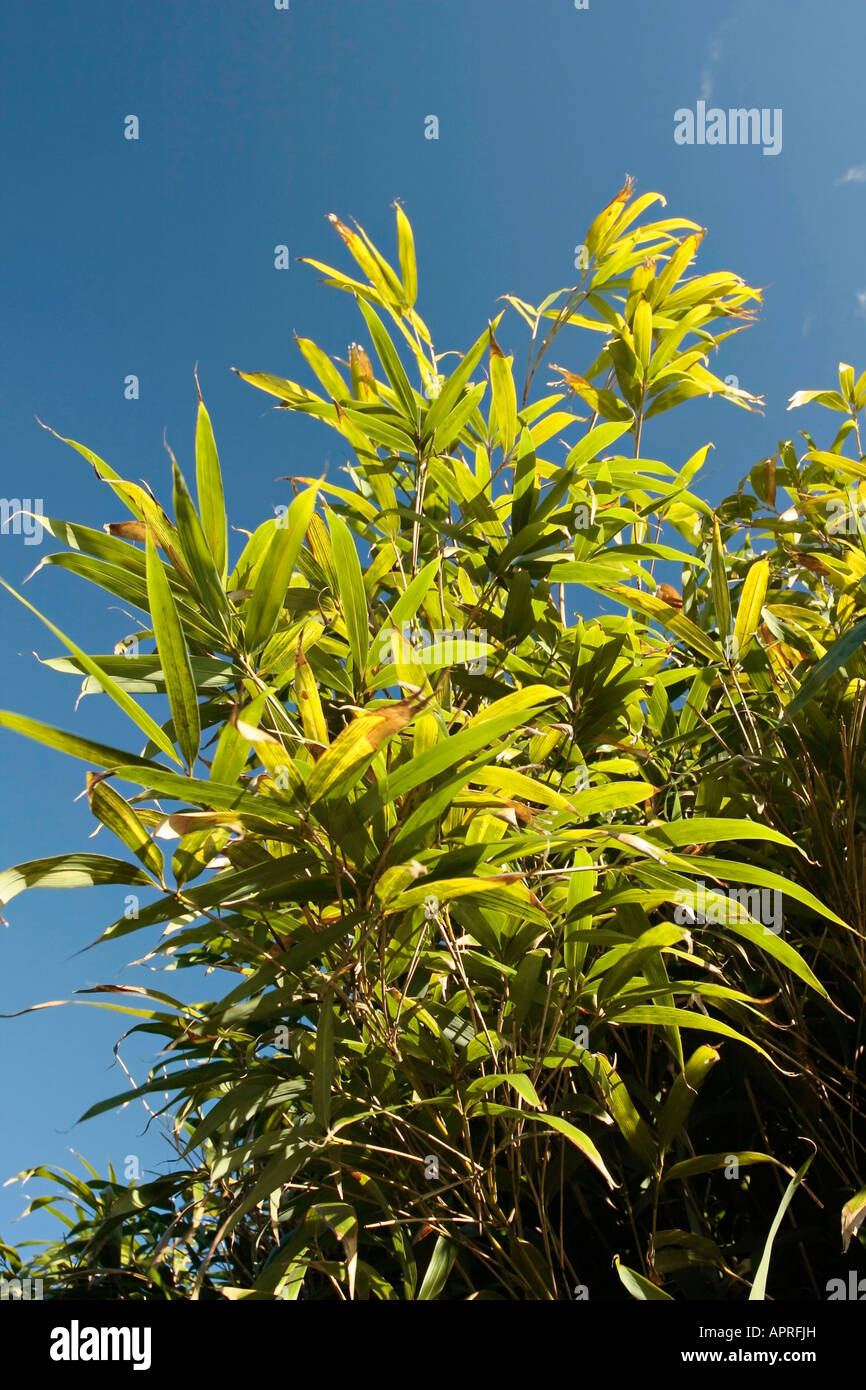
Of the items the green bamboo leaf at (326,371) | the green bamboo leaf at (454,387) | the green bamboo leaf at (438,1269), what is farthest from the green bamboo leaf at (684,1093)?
the green bamboo leaf at (326,371)

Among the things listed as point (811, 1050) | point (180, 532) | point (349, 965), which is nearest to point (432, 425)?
point (180, 532)

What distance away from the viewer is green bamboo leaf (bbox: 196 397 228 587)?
83 cm

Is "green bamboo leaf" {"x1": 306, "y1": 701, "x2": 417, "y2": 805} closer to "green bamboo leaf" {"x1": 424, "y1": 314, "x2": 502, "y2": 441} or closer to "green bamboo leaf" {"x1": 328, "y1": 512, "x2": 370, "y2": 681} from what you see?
"green bamboo leaf" {"x1": 328, "y1": 512, "x2": 370, "y2": 681}

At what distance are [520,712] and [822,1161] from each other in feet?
2.48

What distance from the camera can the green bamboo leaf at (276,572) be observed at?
78 centimetres

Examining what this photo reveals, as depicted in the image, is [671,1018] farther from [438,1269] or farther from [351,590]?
[351,590]

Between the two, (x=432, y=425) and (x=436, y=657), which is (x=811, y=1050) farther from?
(x=432, y=425)

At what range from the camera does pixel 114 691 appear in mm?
694

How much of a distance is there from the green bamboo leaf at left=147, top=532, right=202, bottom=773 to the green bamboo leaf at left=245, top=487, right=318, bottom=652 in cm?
11

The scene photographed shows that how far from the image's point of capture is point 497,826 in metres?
0.88

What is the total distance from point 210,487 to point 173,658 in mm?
205

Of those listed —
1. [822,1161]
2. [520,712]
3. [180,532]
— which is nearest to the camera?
[520,712]

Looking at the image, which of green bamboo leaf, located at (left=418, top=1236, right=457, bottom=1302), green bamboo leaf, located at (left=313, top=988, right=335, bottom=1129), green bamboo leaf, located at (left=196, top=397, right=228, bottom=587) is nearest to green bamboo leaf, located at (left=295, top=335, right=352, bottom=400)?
green bamboo leaf, located at (left=196, top=397, right=228, bottom=587)
